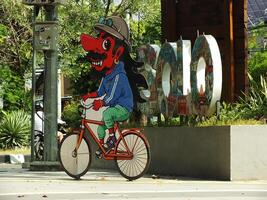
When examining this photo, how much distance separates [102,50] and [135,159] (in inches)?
89.7

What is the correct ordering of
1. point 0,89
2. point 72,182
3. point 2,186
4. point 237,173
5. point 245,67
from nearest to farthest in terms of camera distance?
point 2,186
point 72,182
point 237,173
point 245,67
point 0,89

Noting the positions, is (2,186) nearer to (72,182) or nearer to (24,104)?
(72,182)

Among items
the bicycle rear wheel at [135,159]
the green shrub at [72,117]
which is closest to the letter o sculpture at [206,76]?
the bicycle rear wheel at [135,159]

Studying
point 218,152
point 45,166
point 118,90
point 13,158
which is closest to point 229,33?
point 218,152

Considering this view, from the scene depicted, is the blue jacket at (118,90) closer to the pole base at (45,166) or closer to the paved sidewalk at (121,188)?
the paved sidewalk at (121,188)

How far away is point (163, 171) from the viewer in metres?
14.0

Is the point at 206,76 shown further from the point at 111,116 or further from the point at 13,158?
the point at 13,158

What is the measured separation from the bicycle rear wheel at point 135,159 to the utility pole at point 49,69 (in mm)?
2928

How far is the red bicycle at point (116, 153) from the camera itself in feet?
38.8

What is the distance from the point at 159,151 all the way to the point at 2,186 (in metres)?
4.39

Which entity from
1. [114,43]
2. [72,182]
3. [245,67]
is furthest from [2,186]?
[245,67]

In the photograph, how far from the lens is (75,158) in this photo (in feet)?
39.8

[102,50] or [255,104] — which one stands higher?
[102,50]

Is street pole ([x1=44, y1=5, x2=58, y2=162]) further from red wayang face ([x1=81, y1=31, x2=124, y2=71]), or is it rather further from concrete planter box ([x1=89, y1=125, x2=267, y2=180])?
concrete planter box ([x1=89, y1=125, x2=267, y2=180])
